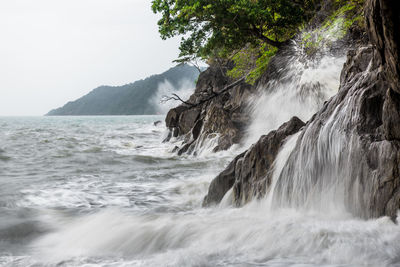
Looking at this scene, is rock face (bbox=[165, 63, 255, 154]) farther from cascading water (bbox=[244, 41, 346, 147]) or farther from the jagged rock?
the jagged rock

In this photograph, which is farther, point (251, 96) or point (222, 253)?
point (251, 96)

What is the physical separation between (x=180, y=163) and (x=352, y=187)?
892 centimetres

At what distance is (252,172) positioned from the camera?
18.5ft

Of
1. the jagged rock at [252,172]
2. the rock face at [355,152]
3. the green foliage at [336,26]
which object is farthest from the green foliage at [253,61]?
the rock face at [355,152]

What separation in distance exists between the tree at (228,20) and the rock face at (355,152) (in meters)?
7.84

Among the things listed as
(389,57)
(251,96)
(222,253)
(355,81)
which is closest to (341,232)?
(222,253)

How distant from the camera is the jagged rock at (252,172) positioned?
5.48 meters

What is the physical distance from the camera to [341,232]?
349 centimetres

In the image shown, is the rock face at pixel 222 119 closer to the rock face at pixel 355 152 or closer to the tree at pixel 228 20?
the tree at pixel 228 20

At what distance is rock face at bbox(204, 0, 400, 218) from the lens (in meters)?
3.36

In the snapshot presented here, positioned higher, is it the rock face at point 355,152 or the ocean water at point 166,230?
the rock face at point 355,152

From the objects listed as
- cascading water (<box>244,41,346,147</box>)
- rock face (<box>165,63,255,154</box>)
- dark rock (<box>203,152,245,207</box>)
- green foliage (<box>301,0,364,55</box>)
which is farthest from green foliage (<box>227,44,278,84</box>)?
dark rock (<box>203,152,245,207</box>)

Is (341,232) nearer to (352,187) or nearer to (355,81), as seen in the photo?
(352,187)

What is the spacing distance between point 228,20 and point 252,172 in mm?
8611
